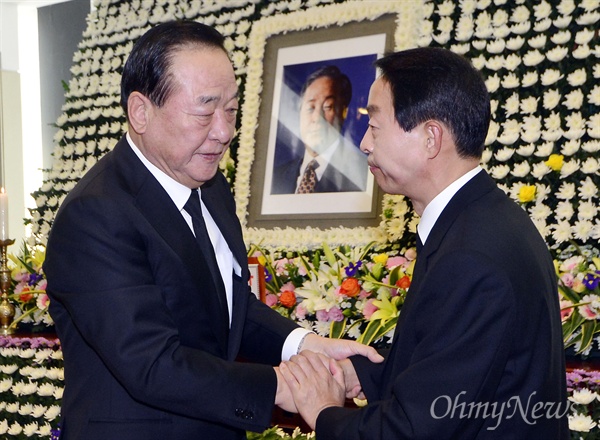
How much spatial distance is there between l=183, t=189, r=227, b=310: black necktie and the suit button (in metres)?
0.30

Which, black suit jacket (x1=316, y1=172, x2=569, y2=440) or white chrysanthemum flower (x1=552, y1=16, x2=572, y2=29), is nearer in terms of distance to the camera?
black suit jacket (x1=316, y1=172, x2=569, y2=440)

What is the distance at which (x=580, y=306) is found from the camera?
3.41 m

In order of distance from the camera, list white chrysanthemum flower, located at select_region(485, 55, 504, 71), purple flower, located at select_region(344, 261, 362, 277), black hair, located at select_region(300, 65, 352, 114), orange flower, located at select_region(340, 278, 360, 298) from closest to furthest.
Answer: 1. orange flower, located at select_region(340, 278, 360, 298)
2. purple flower, located at select_region(344, 261, 362, 277)
3. white chrysanthemum flower, located at select_region(485, 55, 504, 71)
4. black hair, located at select_region(300, 65, 352, 114)

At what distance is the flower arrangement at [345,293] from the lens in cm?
373

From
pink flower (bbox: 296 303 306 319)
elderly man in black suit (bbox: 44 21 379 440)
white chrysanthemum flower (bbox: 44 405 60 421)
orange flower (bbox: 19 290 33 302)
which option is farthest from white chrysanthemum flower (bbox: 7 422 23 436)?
elderly man in black suit (bbox: 44 21 379 440)

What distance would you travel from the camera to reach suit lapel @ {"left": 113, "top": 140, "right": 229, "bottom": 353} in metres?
2.29

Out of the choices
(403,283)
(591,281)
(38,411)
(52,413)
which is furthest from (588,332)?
(38,411)

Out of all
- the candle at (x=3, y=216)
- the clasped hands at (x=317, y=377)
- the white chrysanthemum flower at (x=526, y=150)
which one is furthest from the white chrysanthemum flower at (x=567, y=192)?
the candle at (x=3, y=216)

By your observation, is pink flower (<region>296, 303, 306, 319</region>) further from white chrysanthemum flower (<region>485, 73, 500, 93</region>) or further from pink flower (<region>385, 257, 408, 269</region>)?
white chrysanthemum flower (<region>485, 73, 500, 93</region>)

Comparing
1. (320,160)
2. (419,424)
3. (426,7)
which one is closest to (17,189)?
(320,160)

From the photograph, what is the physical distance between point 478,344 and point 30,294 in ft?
12.3

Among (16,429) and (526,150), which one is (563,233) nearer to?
(526,150)

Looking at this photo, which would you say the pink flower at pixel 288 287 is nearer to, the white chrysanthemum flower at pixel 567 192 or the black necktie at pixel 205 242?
the white chrysanthemum flower at pixel 567 192

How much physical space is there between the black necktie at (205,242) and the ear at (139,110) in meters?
0.26
